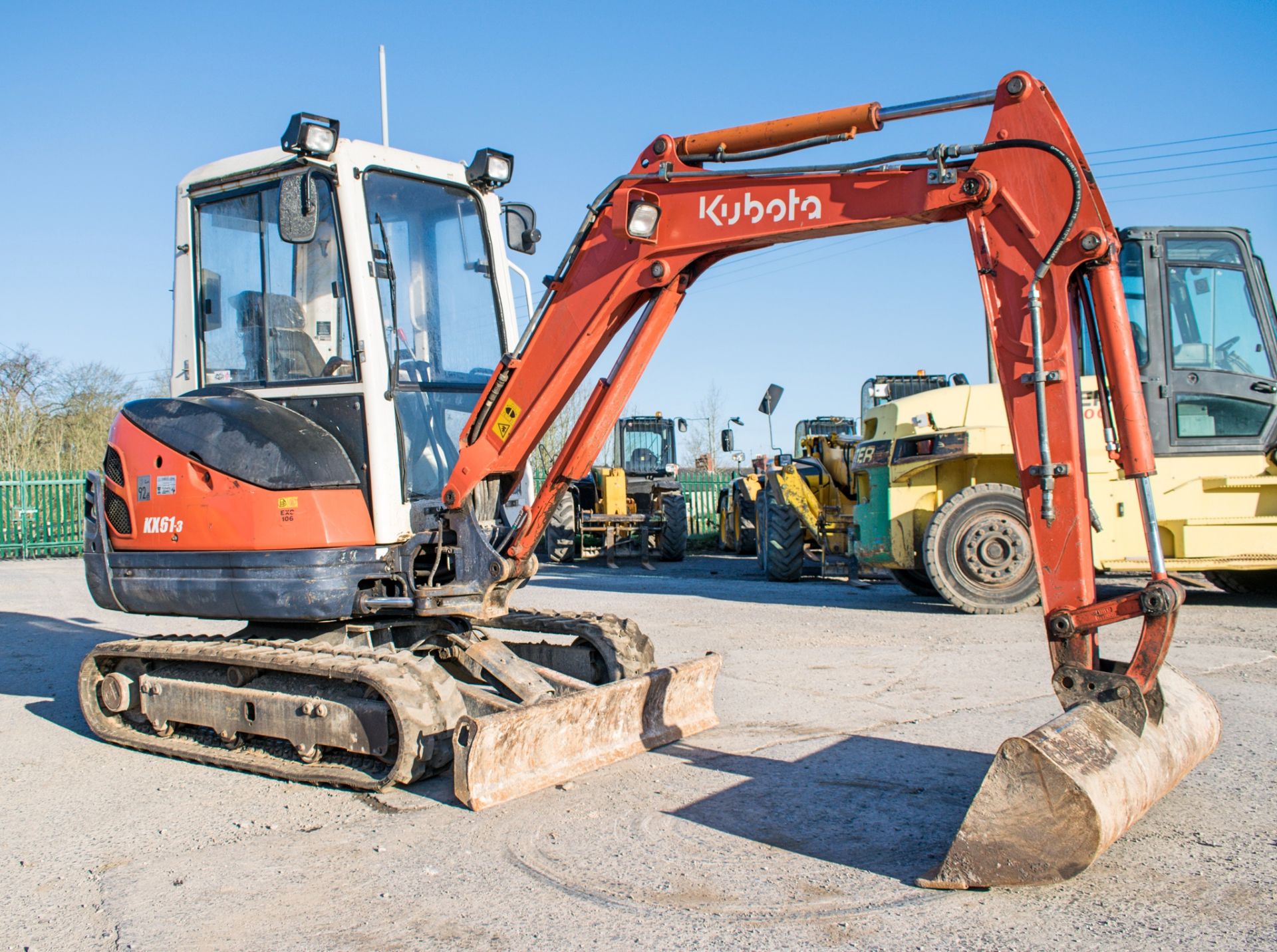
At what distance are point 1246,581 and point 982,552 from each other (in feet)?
10.8

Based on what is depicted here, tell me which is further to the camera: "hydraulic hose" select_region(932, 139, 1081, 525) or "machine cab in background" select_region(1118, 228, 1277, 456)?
"machine cab in background" select_region(1118, 228, 1277, 456)

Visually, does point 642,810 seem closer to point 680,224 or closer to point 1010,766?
point 1010,766

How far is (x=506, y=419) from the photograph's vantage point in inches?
205

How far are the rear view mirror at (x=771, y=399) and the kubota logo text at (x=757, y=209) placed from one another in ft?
38.5

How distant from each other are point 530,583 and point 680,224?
1026 cm

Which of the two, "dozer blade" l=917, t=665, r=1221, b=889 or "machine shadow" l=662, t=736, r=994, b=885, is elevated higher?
"dozer blade" l=917, t=665, r=1221, b=889

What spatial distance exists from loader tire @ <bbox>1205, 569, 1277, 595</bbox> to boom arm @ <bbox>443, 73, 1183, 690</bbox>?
808 centimetres

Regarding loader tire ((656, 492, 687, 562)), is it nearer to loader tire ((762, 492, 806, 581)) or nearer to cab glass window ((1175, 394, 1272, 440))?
loader tire ((762, 492, 806, 581))

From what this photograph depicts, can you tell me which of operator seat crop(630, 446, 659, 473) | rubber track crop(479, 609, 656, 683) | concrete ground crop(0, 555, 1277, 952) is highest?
operator seat crop(630, 446, 659, 473)

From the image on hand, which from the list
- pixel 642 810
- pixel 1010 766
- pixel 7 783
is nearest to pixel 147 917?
pixel 642 810

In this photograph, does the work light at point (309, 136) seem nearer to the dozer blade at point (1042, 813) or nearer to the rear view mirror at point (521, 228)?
the rear view mirror at point (521, 228)

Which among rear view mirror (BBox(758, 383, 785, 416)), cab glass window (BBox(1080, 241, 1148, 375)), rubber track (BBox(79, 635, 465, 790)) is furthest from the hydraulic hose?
rear view mirror (BBox(758, 383, 785, 416))

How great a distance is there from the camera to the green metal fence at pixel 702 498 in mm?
25531

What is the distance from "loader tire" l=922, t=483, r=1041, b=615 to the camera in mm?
10000
